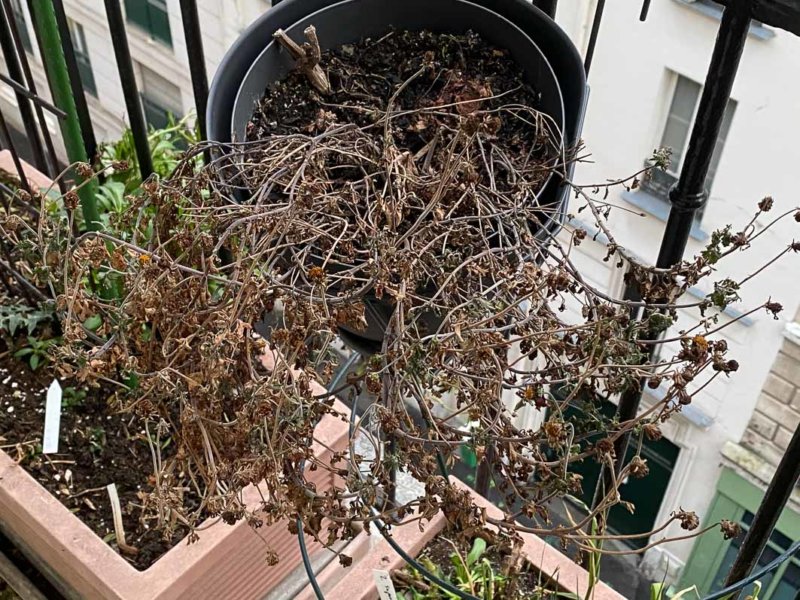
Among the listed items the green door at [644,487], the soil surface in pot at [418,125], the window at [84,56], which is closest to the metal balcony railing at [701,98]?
the soil surface in pot at [418,125]

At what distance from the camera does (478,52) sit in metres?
0.93

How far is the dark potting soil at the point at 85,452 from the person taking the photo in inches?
47.2

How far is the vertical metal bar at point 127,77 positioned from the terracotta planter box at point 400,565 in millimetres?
586

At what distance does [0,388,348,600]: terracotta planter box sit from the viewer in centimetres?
108

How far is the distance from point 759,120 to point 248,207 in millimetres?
3558

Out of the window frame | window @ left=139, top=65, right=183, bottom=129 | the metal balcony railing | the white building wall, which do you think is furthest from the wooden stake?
window @ left=139, top=65, right=183, bottom=129

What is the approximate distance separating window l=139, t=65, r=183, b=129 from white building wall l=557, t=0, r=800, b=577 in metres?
3.29

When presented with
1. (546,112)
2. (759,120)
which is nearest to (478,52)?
(546,112)

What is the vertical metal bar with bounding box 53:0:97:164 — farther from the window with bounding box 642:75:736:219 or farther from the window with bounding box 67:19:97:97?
the window with bounding box 67:19:97:97

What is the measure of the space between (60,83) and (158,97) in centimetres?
603

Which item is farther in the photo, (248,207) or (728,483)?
(728,483)

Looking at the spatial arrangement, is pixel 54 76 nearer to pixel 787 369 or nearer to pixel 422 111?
pixel 422 111

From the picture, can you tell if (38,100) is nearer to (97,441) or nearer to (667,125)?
(97,441)

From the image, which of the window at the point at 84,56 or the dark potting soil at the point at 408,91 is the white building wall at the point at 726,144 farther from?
the window at the point at 84,56
